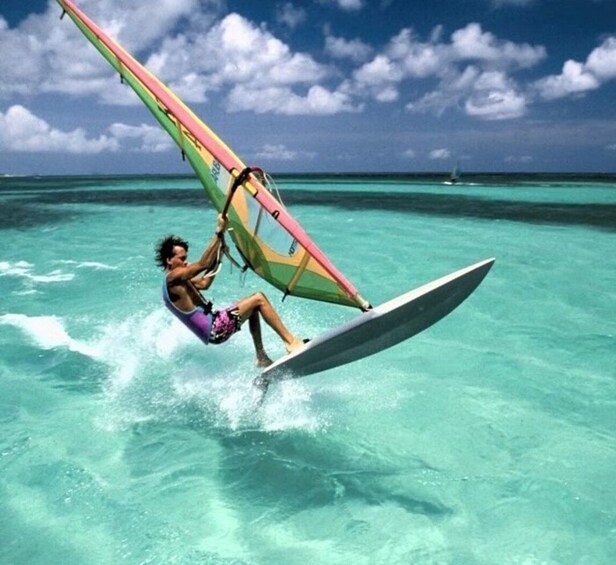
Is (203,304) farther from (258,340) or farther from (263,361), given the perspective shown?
(263,361)

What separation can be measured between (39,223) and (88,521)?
26415mm

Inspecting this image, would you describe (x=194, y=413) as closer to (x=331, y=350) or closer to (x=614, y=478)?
(x=331, y=350)

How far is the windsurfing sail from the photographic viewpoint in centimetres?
509

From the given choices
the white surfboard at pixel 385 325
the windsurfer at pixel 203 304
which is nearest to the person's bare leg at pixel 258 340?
the windsurfer at pixel 203 304

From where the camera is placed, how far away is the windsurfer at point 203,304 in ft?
18.1

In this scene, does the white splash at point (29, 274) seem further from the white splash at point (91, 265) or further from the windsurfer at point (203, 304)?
the windsurfer at point (203, 304)

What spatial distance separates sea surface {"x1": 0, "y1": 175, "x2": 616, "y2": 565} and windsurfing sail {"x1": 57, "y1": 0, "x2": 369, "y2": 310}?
1.70 m

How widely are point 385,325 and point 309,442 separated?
1669mm

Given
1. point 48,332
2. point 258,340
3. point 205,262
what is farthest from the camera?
point 48,332

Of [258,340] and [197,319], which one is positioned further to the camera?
[258,340]

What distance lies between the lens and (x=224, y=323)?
5.82m

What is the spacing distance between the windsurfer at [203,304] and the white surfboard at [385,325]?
281mm

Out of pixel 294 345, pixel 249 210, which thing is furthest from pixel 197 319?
pixel 249 210

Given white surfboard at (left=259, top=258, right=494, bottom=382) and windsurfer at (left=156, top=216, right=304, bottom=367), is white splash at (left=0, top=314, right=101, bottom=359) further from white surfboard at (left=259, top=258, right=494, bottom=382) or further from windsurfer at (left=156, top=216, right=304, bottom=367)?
white surfboard at (left=259, top=258, right=494, bottom=382)
